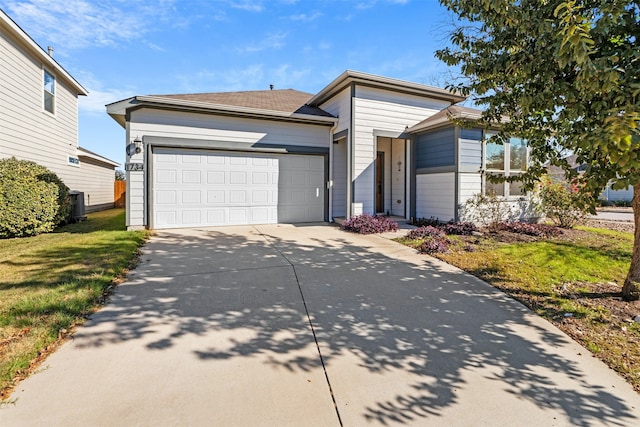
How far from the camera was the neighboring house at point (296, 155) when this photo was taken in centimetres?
863

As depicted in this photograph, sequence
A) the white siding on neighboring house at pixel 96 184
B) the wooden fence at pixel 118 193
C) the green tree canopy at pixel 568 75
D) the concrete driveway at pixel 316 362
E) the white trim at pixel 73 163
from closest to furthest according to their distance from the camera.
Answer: the concrete driveway at pixel 316 362
the green tree canopy at pixel 568 75
the white trim at pixel 73 163
the white siding on neighboring house at pixel 96 184
the wooden fence at pixel 118 193

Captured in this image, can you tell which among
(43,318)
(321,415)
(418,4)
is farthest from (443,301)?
(418,4)

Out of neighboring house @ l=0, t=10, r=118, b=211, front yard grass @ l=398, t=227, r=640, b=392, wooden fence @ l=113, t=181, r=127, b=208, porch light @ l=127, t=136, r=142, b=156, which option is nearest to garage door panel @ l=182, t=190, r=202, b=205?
porch light @ l=127, t=136, r=142, b=156

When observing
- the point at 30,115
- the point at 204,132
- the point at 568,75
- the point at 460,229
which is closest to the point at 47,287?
the point at 204,132

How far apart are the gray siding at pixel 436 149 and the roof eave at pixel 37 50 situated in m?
11.7

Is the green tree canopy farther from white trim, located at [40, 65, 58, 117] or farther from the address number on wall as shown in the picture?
white trim, located at [40, 65, 58, 117]

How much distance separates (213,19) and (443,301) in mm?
9443

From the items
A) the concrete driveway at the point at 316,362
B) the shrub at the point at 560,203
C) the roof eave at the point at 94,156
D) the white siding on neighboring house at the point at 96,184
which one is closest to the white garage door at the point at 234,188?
the concrete driveway at the point at 316,362

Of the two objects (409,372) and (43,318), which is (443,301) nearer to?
(409,372)

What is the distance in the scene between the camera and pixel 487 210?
30.0 feet

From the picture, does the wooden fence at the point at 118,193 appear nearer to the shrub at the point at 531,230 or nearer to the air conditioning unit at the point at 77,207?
the air conditioning unit at the point at 77,207

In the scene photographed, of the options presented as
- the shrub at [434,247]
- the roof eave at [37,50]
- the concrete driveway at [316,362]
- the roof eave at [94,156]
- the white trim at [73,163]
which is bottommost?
the concrete driveway at [316,362]

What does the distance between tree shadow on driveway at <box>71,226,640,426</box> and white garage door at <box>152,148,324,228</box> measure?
390 centimetres

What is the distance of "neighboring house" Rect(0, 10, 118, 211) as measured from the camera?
28.3ft
